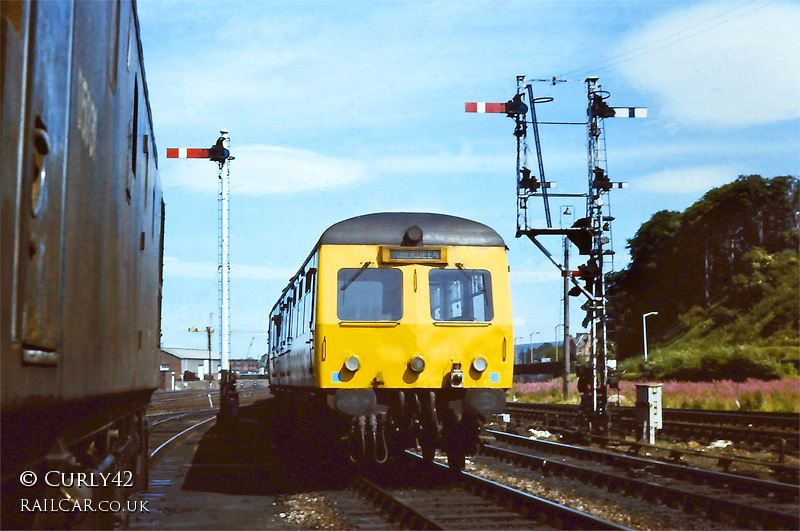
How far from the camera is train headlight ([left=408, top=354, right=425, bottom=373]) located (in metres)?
11.3

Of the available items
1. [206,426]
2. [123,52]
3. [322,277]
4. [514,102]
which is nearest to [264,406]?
[206,426]

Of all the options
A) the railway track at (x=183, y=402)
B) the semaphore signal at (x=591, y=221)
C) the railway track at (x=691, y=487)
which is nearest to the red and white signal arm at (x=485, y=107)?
the semaphore signal at (x=591, y=221)

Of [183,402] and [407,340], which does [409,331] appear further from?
[183,402]

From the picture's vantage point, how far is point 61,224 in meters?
2.64

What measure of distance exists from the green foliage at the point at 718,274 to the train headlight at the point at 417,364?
39804mm

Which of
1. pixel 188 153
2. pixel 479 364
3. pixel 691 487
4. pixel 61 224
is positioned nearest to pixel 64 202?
pixel 61 224

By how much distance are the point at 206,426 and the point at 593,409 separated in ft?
37.0

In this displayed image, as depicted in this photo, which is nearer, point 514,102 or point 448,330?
point 448,330

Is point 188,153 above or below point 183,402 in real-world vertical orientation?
above

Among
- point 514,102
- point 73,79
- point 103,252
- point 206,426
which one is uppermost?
point 514,102

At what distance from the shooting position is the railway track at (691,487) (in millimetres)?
8984

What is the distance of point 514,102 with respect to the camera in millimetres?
21828

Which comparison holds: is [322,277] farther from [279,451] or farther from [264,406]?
[264,406]

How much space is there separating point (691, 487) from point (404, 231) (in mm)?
4780
